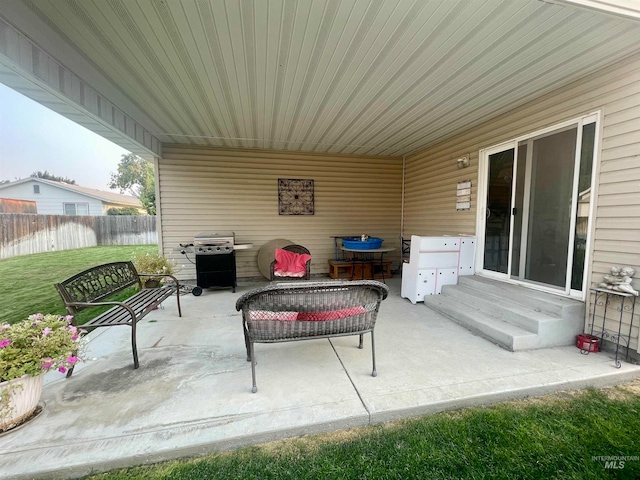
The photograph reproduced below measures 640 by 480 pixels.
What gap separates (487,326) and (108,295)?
4.15 m

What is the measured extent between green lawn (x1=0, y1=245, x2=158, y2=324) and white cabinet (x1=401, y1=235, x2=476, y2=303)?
498cm

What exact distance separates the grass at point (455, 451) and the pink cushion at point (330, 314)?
28.7 inches

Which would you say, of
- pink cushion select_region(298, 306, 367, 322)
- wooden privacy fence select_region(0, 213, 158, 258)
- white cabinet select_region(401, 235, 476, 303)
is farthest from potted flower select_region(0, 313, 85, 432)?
wooden privacy fence select_region(0, 213, 158, 258)

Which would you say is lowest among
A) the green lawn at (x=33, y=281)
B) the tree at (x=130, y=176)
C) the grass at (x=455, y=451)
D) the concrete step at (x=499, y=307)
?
the grass at (x=455, y=451)

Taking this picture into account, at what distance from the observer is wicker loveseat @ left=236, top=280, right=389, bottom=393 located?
1.87 meters

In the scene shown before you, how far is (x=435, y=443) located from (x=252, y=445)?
1108mm

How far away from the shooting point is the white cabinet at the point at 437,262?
3.93 metres

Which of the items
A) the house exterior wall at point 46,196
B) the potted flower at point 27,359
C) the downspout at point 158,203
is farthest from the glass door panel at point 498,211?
the house exterior wall at point 46,196

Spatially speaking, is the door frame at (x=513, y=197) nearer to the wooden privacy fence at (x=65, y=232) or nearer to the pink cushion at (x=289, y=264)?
the pink cushion at (x=289, y=264)

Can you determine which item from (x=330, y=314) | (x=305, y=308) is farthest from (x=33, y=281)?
(x=330, y=314)

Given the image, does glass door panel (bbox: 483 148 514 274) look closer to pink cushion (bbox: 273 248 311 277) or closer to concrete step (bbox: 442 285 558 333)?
concrete step (bbox: 442 285 558 333)

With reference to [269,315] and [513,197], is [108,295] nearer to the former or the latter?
[269,315]

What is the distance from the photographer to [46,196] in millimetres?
14898

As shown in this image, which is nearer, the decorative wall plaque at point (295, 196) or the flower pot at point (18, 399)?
the flower pot at point (18, 399)
